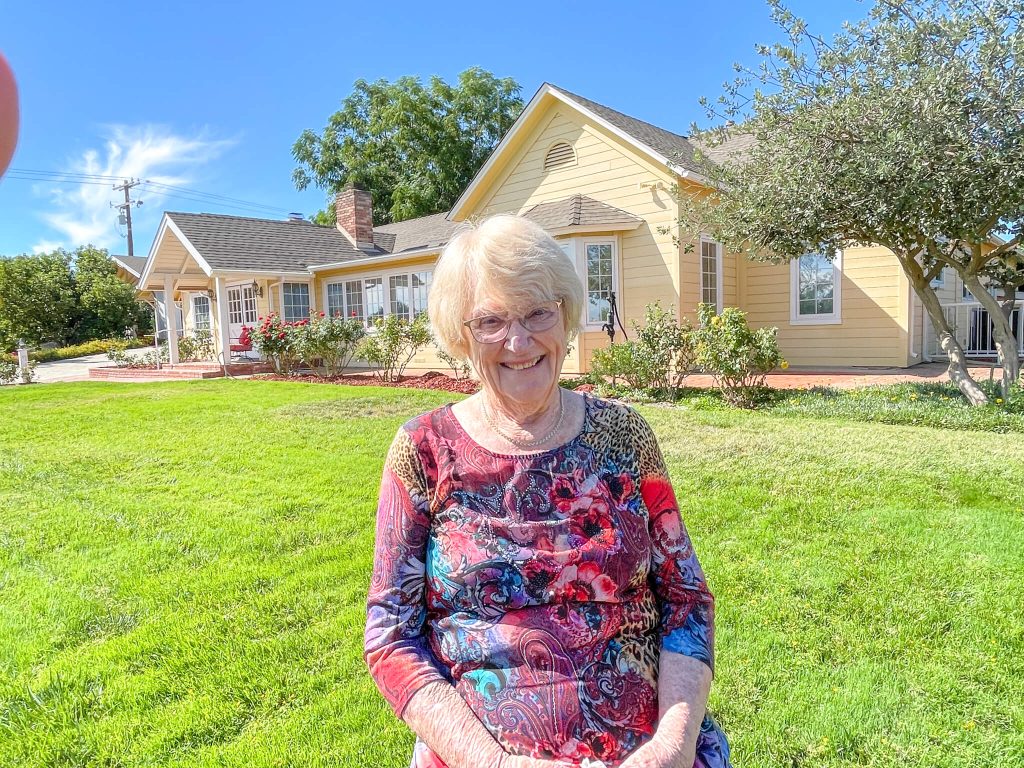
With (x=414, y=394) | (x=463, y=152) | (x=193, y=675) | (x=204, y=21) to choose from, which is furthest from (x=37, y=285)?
(x=193, y=675)

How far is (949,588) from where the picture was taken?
3.09 meters

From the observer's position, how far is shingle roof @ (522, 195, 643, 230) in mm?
12016

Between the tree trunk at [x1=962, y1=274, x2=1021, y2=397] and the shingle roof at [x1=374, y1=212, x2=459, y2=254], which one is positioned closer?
the tree trunk at [x1=962, y1=274, x2=1021, y2=397]

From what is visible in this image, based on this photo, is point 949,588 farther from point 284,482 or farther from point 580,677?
point 284,482

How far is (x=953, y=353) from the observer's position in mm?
8086

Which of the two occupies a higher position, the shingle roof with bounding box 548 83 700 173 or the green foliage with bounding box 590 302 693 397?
the shingle roof with bounding box 548 83 700 173

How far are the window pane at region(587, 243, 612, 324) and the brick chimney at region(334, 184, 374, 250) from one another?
34.0 ft

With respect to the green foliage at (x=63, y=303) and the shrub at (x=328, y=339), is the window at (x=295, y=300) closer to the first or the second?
the shrub at (x=328, y=339)

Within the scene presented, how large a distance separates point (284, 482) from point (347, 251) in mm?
15918

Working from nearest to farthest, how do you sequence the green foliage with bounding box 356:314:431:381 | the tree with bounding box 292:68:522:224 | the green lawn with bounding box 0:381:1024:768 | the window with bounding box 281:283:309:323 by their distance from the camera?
the green lawn with bounding box 0:381:1024:768 < the green foliage with bounding box 356:314:431:381 < the window with bounding box 281:283:309:323 < the tree with bounding box 292:68:522:224

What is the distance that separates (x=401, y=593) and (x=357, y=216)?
20740 mm

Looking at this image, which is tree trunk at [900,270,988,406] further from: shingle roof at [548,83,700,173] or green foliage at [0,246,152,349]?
green foliage at [0,246,152,349]

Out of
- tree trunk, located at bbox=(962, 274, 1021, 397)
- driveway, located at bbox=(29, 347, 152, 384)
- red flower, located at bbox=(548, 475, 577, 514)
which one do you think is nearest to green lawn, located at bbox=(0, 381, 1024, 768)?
red flower, located at bbox=(548, 475, 577, 514)

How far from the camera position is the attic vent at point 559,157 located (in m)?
13.5
